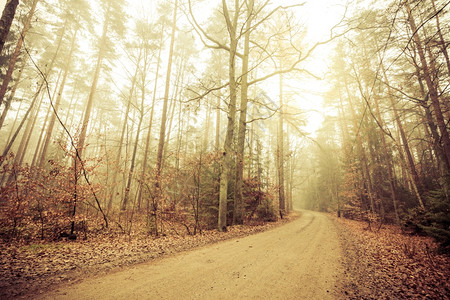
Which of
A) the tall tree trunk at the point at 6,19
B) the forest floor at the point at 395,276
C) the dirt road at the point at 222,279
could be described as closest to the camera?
the dirt road at the point at 222,279

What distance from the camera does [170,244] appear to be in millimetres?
5547

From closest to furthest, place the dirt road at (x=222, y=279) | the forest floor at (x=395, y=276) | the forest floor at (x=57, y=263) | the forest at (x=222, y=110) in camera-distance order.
Answer: the dirt road at (x=222, y=279) < the forest floor at (x=57, y=263) < the forest floor at (x=395, y=276) < the forest at (x=222, y=110)

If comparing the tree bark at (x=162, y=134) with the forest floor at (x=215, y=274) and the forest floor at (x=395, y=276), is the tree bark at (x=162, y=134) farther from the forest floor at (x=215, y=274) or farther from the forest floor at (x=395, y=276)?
the forest floor at (x=395, y=276)

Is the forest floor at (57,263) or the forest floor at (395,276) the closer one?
the forest floor at (57,263)

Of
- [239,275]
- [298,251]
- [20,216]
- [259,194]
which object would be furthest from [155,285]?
[259,194]

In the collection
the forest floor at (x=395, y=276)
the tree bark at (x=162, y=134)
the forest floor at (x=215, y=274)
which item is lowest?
the forest floor at (x=395, y=276)

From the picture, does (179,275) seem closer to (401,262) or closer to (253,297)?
(253,297)

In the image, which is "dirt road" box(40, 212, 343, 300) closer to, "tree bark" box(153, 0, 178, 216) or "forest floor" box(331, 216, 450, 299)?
"forest floor" box(331, 216, 450, 299)

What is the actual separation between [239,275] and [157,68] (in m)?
16.3

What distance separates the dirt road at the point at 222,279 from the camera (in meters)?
2.68

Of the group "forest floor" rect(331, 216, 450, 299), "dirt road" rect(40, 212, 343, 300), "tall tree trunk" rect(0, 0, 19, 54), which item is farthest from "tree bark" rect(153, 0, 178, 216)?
"forest floor" rect(331, 216, 450, 299)

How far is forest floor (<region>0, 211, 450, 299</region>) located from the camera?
2.76 meters

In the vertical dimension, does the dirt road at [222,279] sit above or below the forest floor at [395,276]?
above

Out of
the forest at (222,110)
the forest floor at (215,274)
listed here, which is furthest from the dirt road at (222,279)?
the forest at (222,110)
